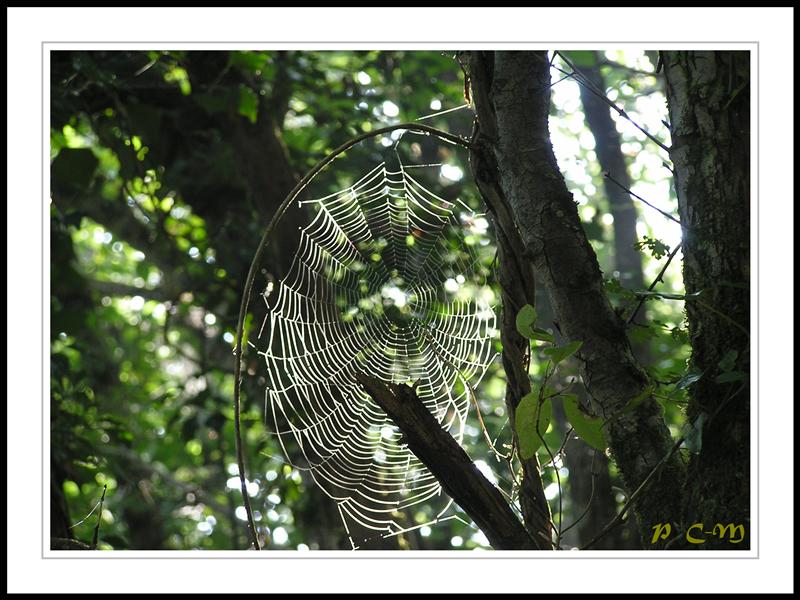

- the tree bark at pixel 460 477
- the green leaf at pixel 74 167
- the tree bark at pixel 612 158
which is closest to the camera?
the tree bark at pixel 460 477

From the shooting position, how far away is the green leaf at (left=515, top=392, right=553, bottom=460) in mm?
1134

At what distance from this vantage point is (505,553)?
3.64ft

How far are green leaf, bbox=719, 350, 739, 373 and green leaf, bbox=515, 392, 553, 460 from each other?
0.24 metres

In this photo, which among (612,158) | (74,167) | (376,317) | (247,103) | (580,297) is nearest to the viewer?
(580,297)

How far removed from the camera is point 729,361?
1104mm

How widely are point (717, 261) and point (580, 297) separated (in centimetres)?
20

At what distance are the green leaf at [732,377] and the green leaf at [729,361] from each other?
18 mm

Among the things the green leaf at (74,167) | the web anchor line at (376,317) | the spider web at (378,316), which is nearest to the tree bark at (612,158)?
the spider web at (378,316)

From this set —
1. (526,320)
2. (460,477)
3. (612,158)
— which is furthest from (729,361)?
(612,158)

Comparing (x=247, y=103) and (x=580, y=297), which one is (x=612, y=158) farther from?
(x=580, y=297)

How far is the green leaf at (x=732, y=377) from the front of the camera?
107 centimetres

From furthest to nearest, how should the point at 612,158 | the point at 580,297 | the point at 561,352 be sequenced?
the point at 612,158 → the point at 580,297 → the point at 561,352

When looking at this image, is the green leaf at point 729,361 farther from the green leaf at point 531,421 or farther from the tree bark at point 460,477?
the tree bark at point 460,477

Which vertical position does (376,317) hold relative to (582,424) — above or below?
above
